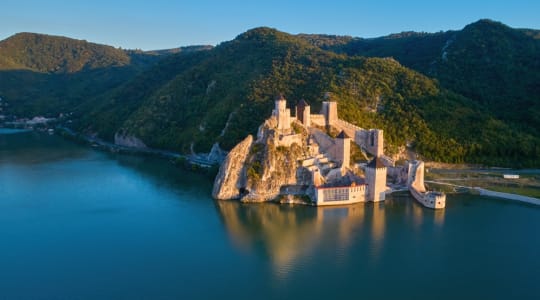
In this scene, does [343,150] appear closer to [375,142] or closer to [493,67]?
[375,142]

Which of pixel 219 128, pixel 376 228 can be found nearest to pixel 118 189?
pixel 219 128

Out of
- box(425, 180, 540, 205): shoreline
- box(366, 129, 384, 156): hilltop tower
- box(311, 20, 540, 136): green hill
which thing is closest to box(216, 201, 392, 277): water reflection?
box(366, 129, 384, 156): hilltop tower

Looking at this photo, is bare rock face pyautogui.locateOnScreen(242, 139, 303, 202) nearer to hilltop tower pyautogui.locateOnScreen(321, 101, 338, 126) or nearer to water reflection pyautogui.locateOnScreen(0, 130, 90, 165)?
hilltop tower pyautogui.locateOnScreen(321, 101, 338, 126)

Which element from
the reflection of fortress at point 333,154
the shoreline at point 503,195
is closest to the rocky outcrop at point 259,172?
the reflection of fortress at point 333,154

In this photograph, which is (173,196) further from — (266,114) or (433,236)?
(433,236)

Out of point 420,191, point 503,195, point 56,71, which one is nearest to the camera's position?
point 420,191

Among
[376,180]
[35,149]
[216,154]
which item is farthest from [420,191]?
[35,149]
